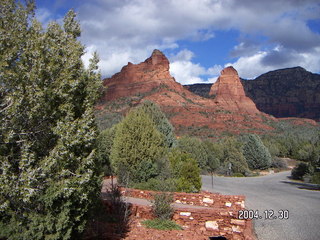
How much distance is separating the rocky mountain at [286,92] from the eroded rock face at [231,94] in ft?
75.8

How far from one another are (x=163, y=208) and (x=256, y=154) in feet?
131

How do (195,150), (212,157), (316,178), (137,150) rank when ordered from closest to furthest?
(137,150) < (316,178) < (195,150) < (212,157)

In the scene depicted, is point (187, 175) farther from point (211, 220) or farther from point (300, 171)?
point (300, 171)

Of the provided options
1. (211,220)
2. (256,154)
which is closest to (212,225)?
(211,220)

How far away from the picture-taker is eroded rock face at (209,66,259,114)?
124 m

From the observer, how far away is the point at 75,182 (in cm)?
453

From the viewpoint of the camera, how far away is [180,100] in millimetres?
96000

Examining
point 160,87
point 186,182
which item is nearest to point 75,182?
point 186,182

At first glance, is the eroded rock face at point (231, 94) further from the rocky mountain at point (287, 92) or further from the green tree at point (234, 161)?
the green tree at point (234, 161)

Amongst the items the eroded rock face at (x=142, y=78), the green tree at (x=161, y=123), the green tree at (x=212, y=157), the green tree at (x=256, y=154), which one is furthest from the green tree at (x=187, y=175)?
the eroded rock face at (x=142, y=78)

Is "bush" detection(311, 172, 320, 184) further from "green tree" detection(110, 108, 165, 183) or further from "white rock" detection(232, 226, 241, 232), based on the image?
"white rock" detection(232, 226, 241, 232)

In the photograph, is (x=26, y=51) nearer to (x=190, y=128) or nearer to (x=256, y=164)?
(x=256, y=164)

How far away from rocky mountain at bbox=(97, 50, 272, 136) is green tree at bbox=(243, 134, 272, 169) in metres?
28.2
